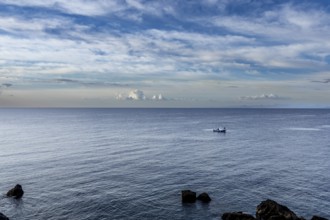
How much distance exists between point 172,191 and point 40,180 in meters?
28.2

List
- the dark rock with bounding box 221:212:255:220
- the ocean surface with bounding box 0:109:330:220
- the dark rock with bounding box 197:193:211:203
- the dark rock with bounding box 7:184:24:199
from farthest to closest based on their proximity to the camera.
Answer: the dark rock with bounding box 7:184:24:199
the dark rock with bounding box 197:193:211:203
the ocean surface with bounding box 0:109:330:220
the dark rock with bounding box 221:212:255:220

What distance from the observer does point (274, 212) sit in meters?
42.4

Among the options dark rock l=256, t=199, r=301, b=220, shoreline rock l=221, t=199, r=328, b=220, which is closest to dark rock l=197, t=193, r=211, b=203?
shoreline rock l=221, t=199, r=328, b=220

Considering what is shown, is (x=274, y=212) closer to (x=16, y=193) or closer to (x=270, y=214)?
(x=270, y=214)

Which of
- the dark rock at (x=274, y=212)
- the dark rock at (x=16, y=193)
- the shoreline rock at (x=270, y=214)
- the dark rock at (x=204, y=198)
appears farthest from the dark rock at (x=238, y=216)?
the dark rock at (x=16, y=193)

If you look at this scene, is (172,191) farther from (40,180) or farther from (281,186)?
(40,180)

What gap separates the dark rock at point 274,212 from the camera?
41.5m

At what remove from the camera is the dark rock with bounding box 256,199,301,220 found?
136ft

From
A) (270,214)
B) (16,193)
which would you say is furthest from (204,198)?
(16,193)

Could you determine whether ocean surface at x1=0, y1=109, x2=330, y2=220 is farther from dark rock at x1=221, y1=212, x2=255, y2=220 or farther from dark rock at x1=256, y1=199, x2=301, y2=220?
dark rock at x1=256, y1=199, x2=301, y2=220

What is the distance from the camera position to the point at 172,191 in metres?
56.4

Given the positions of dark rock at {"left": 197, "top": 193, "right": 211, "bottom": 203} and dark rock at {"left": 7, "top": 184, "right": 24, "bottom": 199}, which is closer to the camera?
dark rock at {"left": 197, "top": 193, "right": 211, "bottom": 203}

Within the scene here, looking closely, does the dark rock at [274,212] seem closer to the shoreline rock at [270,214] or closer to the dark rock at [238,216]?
the shoreline rock at [270,214]

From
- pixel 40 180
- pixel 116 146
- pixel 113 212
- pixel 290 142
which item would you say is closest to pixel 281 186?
pixel 113 212
